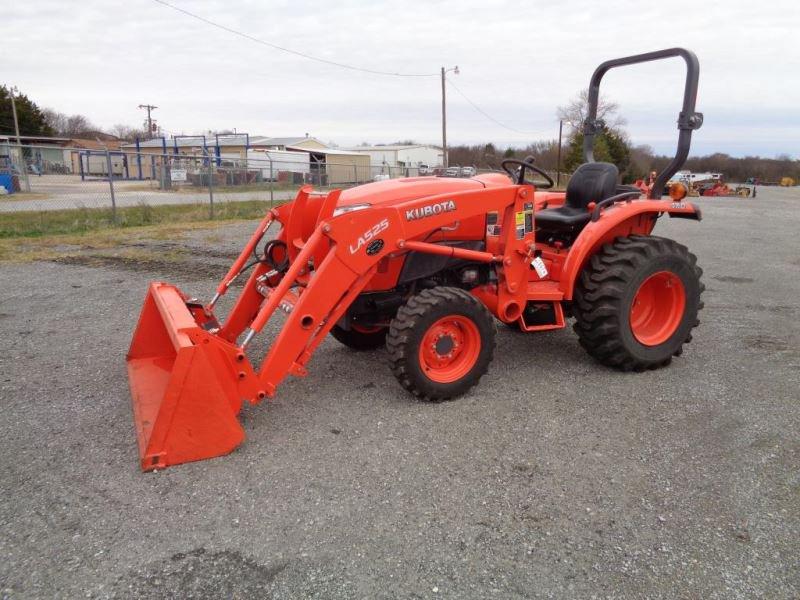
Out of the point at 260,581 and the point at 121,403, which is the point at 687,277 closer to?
the point at 260,581

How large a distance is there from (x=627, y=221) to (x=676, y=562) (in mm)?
2841

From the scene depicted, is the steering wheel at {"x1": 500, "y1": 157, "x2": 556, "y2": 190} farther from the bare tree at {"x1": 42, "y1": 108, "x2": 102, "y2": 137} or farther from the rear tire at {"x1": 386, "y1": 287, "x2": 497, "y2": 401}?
the bare tree at {"x1": 42, "y1": 108, "x2": 102, "y2": 137}

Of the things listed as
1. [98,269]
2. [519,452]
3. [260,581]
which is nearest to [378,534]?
[260,581]

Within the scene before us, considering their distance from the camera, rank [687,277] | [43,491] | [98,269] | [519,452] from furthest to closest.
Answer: [98,269], [687,277], [519,452], [43,491]

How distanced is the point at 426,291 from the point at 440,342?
356 mm

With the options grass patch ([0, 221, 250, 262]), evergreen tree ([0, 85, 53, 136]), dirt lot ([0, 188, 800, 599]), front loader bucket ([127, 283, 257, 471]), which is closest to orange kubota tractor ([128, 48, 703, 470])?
front loader bucket ([127, 283, 257, 471])

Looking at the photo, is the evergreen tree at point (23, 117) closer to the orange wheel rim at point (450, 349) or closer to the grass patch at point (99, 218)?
the grass patch at point (99, 218)

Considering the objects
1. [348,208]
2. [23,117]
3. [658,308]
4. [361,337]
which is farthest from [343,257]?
[23,117]

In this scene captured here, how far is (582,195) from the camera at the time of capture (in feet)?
15.8

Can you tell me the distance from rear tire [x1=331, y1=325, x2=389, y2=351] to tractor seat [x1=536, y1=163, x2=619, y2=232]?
5.16ft

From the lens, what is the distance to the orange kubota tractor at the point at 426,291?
3254 mm

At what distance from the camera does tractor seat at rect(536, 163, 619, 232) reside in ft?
15.2

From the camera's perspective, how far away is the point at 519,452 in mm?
3334

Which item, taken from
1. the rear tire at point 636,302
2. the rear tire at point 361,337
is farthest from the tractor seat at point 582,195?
the rear tire at point 361,337
